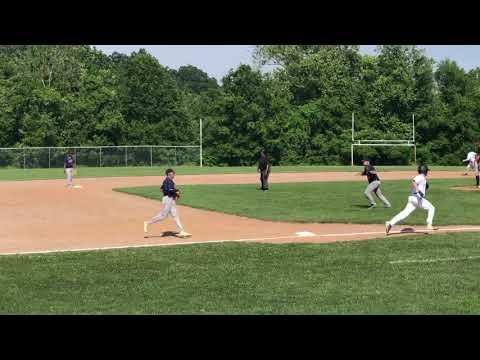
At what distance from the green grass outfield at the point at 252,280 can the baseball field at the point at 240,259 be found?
27 millimetres

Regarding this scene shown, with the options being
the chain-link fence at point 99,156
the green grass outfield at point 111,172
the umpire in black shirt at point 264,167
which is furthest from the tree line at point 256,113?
the umpire in black shirt at point 264,167

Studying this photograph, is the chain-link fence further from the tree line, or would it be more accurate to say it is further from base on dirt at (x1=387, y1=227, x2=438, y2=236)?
base on dirt at (x1=387, y1=227, x2=438, y2=236)

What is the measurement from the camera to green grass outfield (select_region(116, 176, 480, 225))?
71.3 ft

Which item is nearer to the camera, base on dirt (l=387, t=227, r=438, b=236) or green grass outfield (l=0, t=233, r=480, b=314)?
green grass outfield (l=0, t=233, r=480, b=314)

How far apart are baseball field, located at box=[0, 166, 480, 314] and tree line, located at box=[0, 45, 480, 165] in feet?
141

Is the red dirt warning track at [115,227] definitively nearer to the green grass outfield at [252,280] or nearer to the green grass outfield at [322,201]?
the green grass outfield at [322,201]

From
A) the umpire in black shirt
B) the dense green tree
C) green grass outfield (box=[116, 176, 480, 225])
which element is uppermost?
the dense green tree

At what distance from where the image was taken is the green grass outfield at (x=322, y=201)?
21.7 metres

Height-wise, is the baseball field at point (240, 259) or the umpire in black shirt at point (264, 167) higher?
the umpire in black shirt at point (264, 167)

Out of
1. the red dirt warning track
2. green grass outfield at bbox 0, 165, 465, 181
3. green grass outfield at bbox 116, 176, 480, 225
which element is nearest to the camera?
the red dirt warning track

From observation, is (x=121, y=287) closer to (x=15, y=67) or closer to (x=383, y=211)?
(x=383, y=211)

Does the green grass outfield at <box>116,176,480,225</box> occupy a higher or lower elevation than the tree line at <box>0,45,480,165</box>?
lower

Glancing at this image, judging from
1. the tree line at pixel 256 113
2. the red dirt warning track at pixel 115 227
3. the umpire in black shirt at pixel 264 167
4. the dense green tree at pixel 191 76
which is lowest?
the red dirt warning track at pixel 115 227

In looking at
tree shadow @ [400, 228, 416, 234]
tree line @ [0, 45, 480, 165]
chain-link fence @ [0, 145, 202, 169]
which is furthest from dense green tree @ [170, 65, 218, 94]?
tree shadow @ [400, 228, 416, 234]
